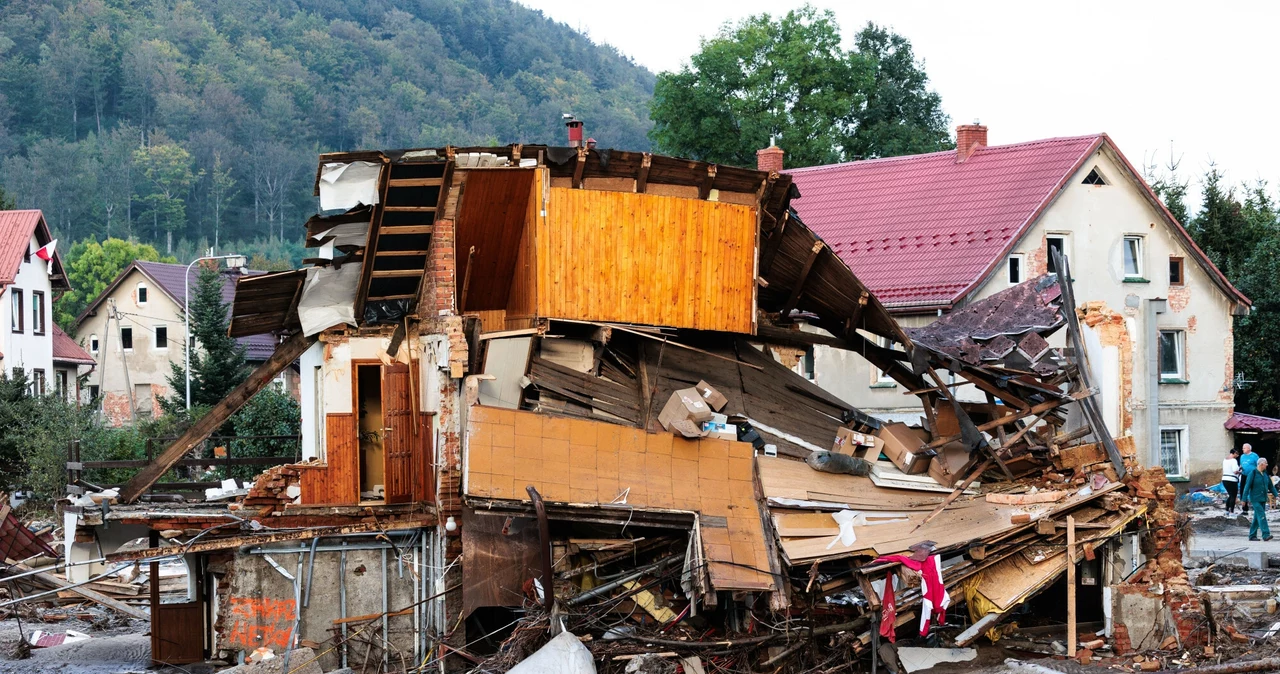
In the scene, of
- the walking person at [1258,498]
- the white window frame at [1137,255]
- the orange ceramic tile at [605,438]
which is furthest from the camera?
the white window frame at [1137,255]

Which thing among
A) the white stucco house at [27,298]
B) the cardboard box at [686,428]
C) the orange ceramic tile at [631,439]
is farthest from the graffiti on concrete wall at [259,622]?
the white stucco house at [27,298]

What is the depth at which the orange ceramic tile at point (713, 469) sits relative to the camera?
16594 millimetres

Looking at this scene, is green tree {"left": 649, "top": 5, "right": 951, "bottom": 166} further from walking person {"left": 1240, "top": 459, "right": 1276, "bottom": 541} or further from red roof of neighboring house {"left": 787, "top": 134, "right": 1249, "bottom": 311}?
walking person {"left": 1240, "top": 459, "right": 1276, "bottom": 541}

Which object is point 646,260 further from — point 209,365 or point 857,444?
point 209,365

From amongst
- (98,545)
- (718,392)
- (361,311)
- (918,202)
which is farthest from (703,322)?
(918,202)

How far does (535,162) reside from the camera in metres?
17.3

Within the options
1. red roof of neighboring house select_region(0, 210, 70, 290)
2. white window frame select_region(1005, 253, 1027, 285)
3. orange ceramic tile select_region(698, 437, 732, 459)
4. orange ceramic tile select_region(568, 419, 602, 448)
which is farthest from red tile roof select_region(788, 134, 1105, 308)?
red roof of neighboring house select_region(0, 210, 70, 290)

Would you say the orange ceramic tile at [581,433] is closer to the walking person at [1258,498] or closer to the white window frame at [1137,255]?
the walking person at [1258,498]

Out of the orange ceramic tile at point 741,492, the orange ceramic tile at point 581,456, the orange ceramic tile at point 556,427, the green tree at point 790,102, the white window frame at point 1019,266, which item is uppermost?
the green tree at point 790,102

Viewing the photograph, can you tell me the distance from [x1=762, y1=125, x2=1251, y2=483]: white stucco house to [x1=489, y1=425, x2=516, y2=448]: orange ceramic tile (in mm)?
16455

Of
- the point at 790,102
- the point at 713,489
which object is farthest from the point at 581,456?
the point at 790,102

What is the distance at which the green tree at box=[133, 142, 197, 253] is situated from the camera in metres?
107

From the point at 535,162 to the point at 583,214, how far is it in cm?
95

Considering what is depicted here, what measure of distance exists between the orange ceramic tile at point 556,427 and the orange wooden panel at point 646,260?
69.9 inches
